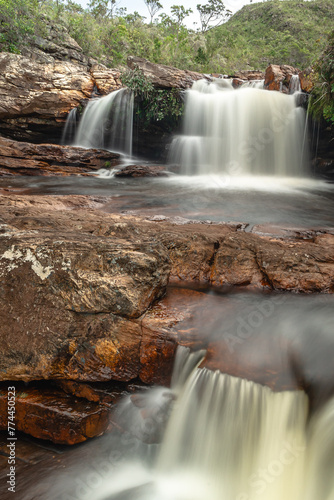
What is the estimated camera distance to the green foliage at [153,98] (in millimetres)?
12711

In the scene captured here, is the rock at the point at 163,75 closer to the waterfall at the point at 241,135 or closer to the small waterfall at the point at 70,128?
the waterfall at the point at 241,135

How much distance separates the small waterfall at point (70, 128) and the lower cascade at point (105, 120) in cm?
12

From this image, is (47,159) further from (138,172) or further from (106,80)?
(106,80)

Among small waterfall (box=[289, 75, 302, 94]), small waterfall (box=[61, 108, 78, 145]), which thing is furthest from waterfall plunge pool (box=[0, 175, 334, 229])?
small waterfall (box=[289, 75, 302, 94])

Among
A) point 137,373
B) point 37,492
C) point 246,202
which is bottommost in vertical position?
point 37,492

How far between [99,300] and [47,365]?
663 mm

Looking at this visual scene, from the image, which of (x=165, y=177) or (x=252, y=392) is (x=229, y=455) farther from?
(x=165, y=177)

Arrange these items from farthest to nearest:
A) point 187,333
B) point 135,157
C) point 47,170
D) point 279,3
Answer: point 279,3
point 135,157
point 47,170
point 187,333

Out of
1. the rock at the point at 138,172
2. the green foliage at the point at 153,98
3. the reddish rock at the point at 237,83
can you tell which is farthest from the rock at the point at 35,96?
the reddish rock at the point at 237,83

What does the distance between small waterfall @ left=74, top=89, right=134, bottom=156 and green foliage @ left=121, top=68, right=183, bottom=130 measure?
38 centimetres

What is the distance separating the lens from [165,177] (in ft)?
37.5

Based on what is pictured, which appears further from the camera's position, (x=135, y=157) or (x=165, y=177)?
(x=135, y=157)

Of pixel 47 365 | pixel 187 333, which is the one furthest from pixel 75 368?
pixel 187 333

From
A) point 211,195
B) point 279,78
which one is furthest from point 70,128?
point 279,78
